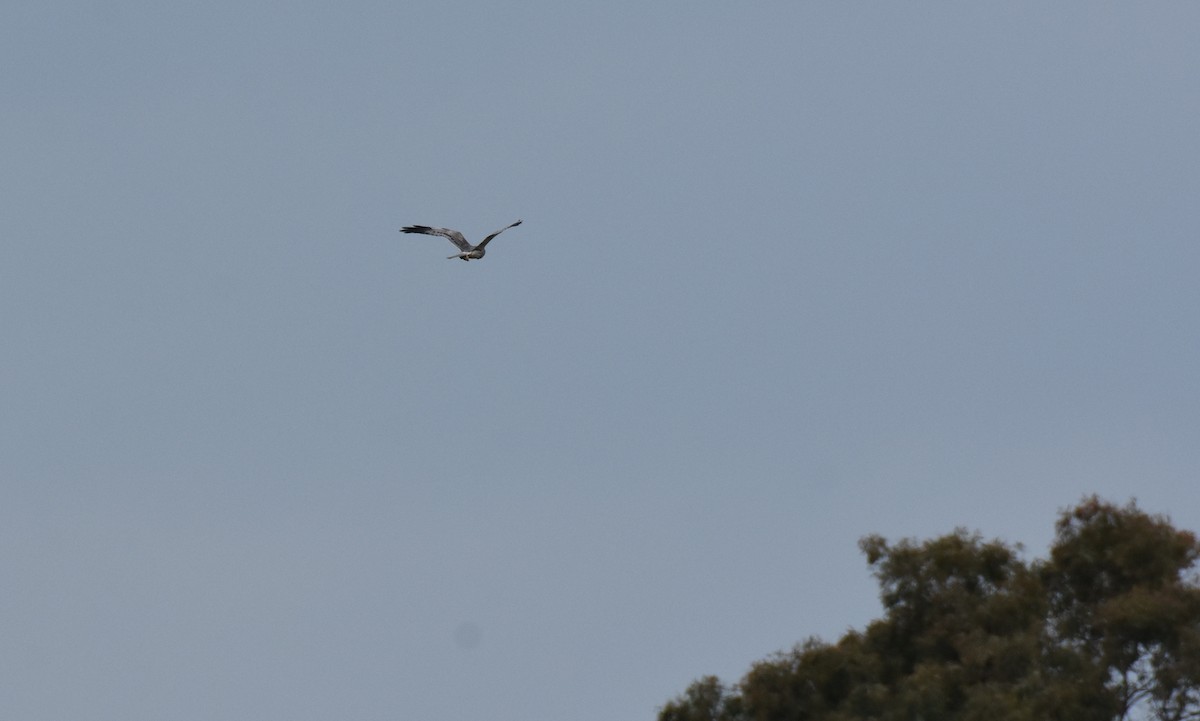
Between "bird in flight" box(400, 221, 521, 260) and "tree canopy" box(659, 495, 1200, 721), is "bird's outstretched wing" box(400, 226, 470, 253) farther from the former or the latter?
"tree canopy" box(659, 495, 1200, 721)

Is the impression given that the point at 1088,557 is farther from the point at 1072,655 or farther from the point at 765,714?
the point at 765,714

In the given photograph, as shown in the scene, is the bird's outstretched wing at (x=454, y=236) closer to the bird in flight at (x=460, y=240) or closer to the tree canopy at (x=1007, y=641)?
the bird in flight at (x=460, y=240)

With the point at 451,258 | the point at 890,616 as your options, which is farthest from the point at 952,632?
the point at 451,258

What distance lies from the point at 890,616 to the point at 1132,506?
495 centimetres

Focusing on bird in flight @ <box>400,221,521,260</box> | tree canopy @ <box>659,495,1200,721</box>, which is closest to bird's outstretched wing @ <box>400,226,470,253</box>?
bird in flight @ <box>400,221,521,260</box>

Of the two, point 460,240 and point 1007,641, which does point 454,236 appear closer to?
point 460,240

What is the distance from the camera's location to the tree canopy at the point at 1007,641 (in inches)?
2042

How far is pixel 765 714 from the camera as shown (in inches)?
2125

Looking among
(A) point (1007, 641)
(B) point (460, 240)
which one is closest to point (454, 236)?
(B) point (460, 240)

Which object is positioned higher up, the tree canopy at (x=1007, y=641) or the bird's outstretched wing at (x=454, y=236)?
the bird's outstretched wing at (x=454, y=236)

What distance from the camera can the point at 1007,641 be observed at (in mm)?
52281

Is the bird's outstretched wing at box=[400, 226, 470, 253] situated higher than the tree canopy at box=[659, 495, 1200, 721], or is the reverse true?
the bird's outstretched wing at box=[400, 226, 470, 253]

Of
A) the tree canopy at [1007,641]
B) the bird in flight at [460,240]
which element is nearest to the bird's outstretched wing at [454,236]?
the bird in flight at [460,240]

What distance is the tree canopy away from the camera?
5188 cm
